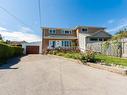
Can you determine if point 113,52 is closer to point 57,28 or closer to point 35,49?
point 57,28

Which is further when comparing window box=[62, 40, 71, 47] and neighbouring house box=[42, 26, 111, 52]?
window box=[62, 40, 71, 47]

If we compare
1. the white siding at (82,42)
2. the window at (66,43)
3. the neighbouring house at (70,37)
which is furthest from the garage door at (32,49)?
the white siding at (82,42)

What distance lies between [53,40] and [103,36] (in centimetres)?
1114

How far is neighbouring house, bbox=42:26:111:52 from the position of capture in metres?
31.2

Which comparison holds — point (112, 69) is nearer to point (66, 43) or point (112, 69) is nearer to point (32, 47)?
point (66, 43)

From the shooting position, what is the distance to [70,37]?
115 ft

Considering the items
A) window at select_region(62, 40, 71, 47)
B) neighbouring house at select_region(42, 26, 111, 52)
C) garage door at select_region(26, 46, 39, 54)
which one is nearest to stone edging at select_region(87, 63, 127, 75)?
neighbouring house at select_region(42, 26, 111, 52)

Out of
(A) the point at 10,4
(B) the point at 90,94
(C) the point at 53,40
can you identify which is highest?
(A) the point at 10,4

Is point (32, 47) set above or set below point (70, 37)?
below

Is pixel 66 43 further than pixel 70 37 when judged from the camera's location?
No

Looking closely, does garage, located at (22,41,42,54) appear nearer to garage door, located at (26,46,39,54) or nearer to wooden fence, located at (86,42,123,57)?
garage door, located at (26,46,39,54)

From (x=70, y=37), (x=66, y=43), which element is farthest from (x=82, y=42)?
(x=70, y=37)

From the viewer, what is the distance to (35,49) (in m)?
37.3

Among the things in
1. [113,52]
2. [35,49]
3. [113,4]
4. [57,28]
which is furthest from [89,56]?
[35,49]
